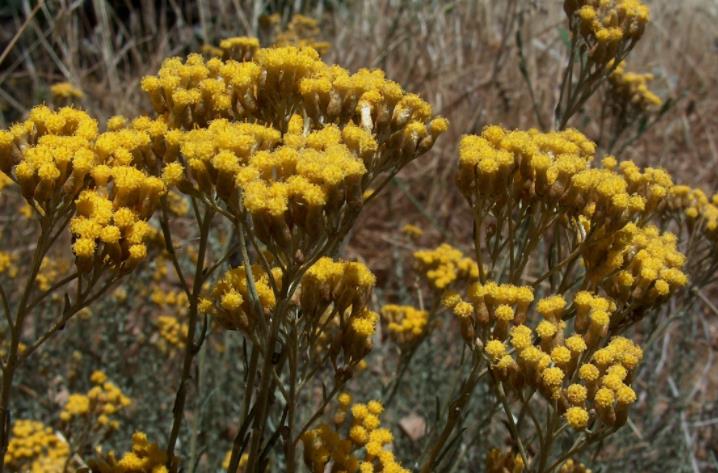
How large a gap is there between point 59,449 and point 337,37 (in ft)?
15.4

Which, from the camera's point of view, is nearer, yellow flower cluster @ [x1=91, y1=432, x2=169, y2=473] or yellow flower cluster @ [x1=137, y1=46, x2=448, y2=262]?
yellow flower cluster @ [x1=137, y1=46, x2=448, y2=262]

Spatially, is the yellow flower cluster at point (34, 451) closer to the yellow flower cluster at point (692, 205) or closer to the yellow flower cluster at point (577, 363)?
the yellow flower cluster at point (577, 363)

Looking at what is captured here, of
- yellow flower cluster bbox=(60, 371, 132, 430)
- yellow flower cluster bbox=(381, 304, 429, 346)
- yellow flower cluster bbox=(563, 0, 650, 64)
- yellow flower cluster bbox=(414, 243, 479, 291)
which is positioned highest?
yellow flower cluster bbox=(563, 0, 650, 64)

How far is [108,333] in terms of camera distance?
14.7 ft

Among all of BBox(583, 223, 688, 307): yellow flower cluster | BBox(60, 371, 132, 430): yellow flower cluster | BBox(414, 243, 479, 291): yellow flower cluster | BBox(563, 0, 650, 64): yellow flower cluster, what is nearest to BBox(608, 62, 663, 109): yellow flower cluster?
BBox(563, 0, 650, 64): yellow flower cluster

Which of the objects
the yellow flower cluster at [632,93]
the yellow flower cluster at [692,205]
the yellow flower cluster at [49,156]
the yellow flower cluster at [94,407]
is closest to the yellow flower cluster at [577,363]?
the yellow flower cluster at [49,156]

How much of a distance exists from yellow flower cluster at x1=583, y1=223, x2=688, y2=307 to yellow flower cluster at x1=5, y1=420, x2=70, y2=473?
A: 7.23 feet

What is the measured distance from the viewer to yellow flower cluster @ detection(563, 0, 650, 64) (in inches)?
112

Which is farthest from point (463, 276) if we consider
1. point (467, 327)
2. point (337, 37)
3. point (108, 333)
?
point (337, 37)

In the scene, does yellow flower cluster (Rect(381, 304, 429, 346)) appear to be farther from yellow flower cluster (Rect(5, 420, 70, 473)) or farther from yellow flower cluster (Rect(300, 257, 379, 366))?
yellow flower cluster (Rect(5, 420, 70, 473))

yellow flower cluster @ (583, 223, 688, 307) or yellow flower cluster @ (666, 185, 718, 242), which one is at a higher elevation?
yellow flower cluster @ (583, 223, 688, 307)

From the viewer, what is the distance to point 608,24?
9.45 ft

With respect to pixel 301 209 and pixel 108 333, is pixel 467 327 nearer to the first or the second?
pixel 301 209

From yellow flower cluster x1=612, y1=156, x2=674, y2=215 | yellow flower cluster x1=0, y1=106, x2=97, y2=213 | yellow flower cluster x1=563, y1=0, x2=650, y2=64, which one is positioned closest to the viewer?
yellow flower cluster x1=0, y1=106, x2=97, y2=213
